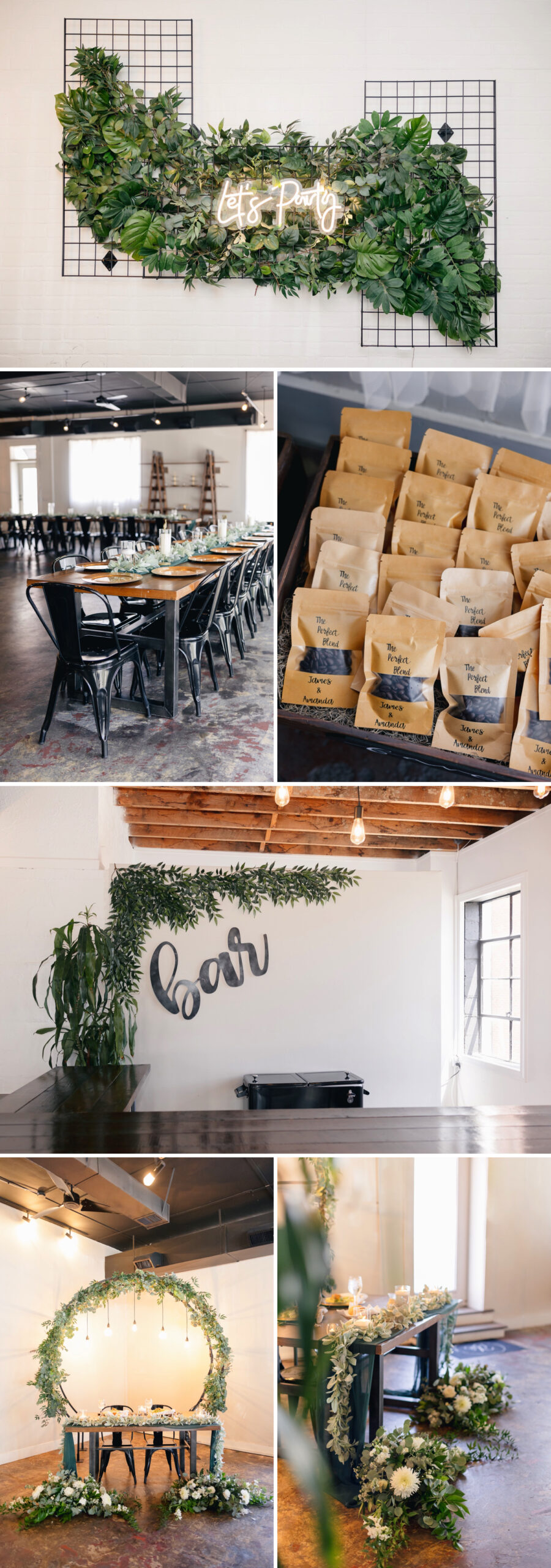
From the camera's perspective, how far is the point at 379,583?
242cm

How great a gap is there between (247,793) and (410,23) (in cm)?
273

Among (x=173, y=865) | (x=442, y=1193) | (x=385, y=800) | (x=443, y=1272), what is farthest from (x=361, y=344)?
(x=443, y=1272)

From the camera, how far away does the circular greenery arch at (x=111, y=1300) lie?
8.28ft

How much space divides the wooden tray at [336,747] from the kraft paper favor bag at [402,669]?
0.20ft

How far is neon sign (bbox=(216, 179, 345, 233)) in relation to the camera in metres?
3.00

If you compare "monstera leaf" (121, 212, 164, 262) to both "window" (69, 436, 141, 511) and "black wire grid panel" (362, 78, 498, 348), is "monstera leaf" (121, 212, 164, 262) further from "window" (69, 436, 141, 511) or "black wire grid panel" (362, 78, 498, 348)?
"window" (69, 436, 141, 511)

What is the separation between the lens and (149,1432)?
2508mm

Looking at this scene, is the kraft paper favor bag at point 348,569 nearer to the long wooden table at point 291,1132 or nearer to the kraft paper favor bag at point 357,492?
the kraft paper favor bag at point 357,492

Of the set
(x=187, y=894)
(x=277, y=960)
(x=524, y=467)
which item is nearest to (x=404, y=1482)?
(x=277, y=960)

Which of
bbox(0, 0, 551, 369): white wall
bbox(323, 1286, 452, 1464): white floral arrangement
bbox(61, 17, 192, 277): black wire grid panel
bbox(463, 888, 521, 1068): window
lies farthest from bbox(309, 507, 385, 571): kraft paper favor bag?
bbox(323, 1286, 452, 1464): white floral arrangement

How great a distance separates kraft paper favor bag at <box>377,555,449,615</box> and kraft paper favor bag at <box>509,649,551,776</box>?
34 cm

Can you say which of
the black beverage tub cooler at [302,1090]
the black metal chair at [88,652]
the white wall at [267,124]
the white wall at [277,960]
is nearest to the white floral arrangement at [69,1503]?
the black beverage tub cooler at [302,1090]

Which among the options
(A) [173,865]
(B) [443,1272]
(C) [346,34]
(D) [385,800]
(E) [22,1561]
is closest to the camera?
(E) [22,1561]

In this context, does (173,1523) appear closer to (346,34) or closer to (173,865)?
(173,865)
